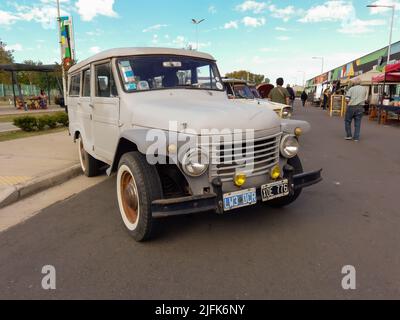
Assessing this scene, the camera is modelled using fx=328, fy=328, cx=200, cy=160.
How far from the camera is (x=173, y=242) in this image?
3.49 m

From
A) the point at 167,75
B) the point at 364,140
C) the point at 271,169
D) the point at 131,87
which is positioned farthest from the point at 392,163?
the point at 131,87

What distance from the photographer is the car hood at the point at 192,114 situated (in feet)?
10.8

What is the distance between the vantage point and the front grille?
10.7 ft

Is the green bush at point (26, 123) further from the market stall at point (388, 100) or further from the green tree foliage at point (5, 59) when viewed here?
the green tree foliage at point (5, 59)

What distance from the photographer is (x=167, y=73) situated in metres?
4.39

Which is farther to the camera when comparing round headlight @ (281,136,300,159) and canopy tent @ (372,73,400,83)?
canopy tent @ (372,73,400,83)

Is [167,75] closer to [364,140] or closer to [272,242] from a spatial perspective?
[272,242]

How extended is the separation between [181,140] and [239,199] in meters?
0.81

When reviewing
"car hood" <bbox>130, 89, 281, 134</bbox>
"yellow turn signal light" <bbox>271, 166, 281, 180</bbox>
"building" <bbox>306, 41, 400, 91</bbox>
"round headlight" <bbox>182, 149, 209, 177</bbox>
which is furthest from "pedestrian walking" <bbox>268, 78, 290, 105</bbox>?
"building" <bbox>306, 41, 400, 91</bbox>

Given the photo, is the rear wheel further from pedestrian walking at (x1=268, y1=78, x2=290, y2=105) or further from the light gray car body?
pedestrian walking at (x1=268, y1=78, x2=290, y2=105)

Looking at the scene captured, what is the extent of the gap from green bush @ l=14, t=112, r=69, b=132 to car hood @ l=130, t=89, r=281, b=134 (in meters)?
9.44

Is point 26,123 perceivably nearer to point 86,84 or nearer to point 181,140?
point 86,84

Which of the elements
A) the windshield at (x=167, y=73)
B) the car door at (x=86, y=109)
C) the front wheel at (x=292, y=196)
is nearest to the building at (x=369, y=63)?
the windshield at (x=167, y=73)
